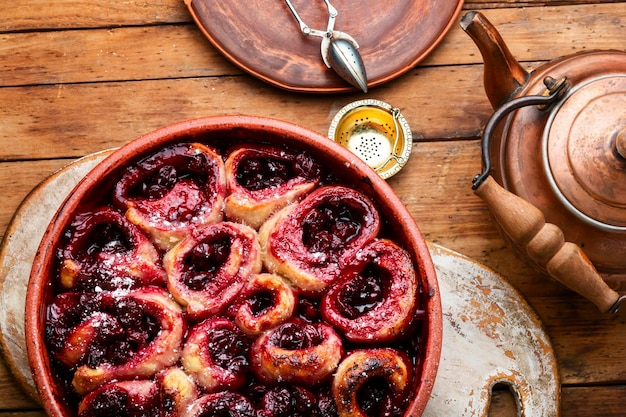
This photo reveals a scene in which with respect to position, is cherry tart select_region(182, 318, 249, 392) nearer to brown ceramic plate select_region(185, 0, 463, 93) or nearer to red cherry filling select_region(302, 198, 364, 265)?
red cherry filling select_region(302, 198, 364, 265)

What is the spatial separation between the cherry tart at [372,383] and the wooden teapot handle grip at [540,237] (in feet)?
1.52

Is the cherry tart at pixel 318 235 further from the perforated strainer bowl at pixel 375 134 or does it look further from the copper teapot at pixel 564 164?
the perforated strainer bowl at pixel 375 134

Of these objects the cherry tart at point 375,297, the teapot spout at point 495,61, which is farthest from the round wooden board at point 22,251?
the teapot spout at point 495,61

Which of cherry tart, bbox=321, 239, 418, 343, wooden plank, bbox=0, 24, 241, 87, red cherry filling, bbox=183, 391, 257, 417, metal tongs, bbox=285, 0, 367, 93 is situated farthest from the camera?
wooden plank, bbox=0, 24, 241, 87

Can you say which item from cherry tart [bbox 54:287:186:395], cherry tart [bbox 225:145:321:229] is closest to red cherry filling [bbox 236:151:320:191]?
cherry tart [bbox 225:145:321:229]

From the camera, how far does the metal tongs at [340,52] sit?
2.41 m

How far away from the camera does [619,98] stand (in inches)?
77.5

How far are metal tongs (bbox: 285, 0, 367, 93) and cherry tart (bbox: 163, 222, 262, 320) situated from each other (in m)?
0.81

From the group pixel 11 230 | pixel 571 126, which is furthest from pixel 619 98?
pixel 11 230

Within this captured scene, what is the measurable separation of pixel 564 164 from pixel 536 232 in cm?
26

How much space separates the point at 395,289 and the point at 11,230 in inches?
54.3

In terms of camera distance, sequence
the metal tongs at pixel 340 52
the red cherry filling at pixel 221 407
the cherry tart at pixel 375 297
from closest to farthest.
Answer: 1. the red cherry filling at pixel 221 407
2. the cherry tart at pixel 375 297
3. the metal tongs at pixel 340 52

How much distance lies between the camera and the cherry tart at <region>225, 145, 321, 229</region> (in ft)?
6.13

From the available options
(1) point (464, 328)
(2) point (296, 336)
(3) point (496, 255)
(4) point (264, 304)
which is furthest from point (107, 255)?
(3) point (496, 255)
